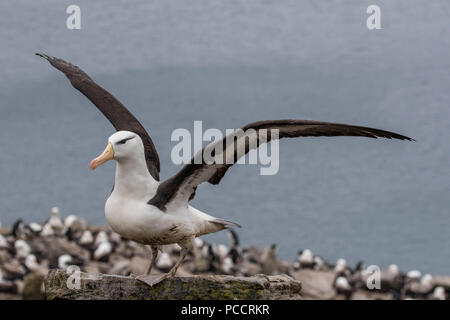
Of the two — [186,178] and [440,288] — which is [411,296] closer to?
[440,288]

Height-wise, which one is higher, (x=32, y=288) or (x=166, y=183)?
(x=166, y=183)

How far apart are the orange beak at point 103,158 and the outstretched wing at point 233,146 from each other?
0.81 meters

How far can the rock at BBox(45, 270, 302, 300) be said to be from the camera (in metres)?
10.6

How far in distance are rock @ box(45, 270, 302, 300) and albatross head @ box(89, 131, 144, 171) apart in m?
1.68

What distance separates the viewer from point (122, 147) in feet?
32.9

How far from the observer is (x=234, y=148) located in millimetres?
10336

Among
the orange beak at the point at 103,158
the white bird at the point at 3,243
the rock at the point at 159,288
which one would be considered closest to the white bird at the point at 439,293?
the white bird at the point at 3,243

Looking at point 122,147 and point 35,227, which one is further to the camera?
point 35,227

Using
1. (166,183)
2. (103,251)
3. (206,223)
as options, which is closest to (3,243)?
(103,251)

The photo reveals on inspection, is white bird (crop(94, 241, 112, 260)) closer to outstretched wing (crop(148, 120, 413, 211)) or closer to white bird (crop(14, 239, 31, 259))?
white bird (crop(14, 239, 31, 259))

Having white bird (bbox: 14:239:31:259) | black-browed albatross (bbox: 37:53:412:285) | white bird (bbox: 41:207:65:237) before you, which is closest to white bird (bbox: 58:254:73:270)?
white bird (bbox: 14:239:31:259)

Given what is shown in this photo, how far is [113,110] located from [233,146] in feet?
8.63

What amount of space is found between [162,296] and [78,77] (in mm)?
4132

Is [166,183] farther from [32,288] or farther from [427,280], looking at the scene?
[427,280]
